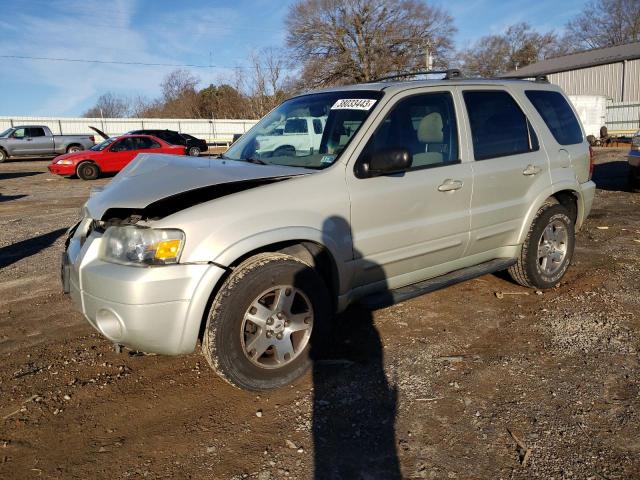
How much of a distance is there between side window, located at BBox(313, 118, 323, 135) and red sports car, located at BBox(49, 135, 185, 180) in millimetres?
15509

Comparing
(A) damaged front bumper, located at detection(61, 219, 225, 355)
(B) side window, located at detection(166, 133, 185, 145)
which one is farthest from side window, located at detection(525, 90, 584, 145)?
(B) side window, located at detection(166, 133, 185, 145)

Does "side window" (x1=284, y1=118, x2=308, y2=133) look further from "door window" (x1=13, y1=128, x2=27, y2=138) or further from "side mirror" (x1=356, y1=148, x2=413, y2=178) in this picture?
"door window" (x1=13, y1=128, x2=27, y2=138)

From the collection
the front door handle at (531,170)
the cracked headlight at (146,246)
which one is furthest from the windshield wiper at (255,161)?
the front door handle at (531,170)

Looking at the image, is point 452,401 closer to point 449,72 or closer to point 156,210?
point 156,210

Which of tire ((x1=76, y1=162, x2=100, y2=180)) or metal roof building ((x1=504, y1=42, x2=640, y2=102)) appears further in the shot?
metal roof building ((x1=504, y1=42, x2=640, y2=102))

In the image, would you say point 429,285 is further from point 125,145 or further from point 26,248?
point 125,145

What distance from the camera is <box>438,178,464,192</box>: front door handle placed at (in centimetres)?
389

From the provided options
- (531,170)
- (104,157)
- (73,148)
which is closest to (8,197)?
(104,157)

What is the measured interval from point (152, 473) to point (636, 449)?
7.92ft

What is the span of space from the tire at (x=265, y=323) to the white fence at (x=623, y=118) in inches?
1350

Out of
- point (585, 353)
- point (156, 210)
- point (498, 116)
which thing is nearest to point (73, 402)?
point (156, 210)

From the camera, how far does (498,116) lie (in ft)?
14.7

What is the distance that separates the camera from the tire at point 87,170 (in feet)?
57.4

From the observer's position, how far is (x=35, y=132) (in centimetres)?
2541
